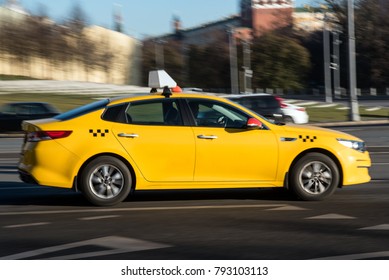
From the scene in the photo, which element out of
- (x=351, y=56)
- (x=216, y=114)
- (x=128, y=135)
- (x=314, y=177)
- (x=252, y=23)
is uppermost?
(x=252, y=23)

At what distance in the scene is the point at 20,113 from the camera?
32.2 m

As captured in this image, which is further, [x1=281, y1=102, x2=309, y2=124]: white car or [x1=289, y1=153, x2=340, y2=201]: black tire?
[x1=281, y1=102, x2=309, y2=124]: white car

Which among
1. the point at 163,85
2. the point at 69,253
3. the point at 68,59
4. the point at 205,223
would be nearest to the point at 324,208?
the point at 205,223

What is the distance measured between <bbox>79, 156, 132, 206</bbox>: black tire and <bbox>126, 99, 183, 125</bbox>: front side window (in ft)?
2.01

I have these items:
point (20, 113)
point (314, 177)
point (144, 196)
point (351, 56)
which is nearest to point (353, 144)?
point (314, 177)

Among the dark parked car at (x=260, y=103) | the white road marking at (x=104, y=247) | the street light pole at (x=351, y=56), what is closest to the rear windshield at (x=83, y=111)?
the white road marking at (x=104, y=247)

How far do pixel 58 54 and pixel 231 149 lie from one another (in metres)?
77.1

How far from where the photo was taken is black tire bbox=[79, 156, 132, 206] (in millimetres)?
9844

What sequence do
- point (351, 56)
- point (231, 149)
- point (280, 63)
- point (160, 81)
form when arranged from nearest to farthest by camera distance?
point (231, 149) → point (160, 81) → point (351, 56) → point (280, 63)

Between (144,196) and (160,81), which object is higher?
(160,81)

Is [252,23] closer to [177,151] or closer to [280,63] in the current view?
[280,63]

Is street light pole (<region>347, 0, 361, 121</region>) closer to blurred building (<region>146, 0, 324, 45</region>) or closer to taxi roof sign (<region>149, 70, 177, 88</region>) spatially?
taxi roof sign (<region>149, 70, 177, 88</region>)

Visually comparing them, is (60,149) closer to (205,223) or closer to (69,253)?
(205,223)

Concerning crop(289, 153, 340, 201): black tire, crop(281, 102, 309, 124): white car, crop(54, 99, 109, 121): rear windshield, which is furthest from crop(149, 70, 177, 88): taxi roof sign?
crop(281, 102, 309, 124): white car
